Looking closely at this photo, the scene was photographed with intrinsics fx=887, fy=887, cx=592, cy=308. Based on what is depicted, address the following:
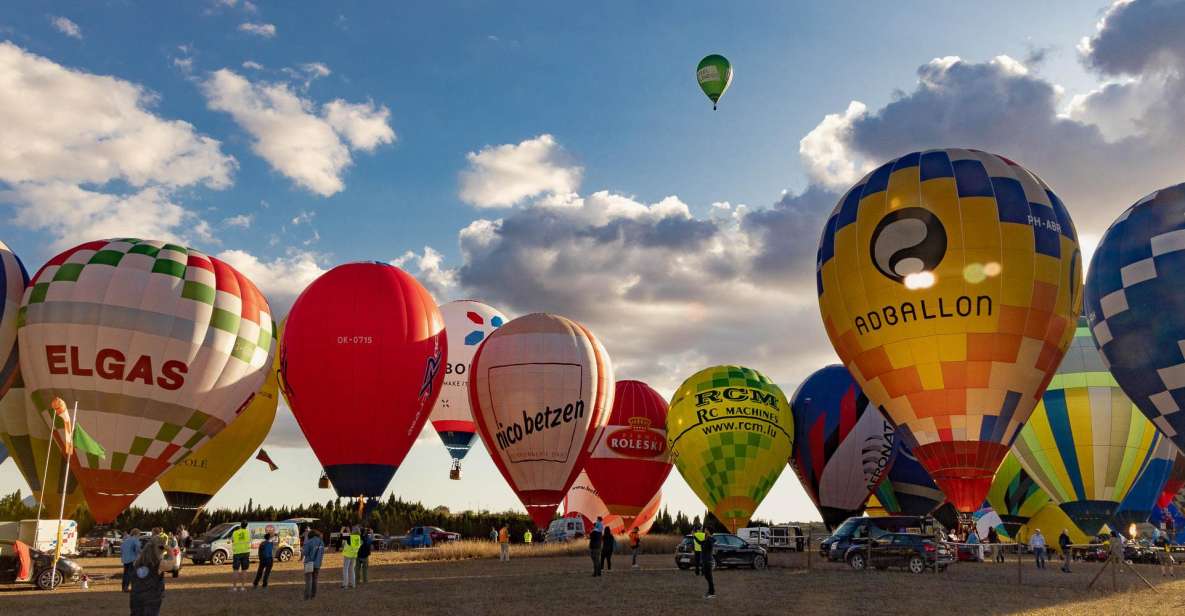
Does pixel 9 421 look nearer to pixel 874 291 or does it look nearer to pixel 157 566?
pixel 157 566

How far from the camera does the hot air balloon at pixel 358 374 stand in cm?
3066

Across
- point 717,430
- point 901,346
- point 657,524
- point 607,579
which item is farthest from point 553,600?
point 657,524

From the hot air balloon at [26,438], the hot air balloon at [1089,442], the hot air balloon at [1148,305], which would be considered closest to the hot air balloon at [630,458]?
the hot air balloon at [1089,442]

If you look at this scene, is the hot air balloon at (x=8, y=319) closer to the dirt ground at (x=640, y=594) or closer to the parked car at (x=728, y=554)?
the dirt ground at (x=640, y=594)

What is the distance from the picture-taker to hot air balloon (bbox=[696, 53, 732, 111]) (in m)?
→ 43.8

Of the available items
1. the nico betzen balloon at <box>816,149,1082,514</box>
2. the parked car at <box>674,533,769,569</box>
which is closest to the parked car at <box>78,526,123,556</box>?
the parked car at <box>674,533,769,569</box>

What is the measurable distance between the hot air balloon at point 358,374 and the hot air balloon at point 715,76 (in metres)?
20.0

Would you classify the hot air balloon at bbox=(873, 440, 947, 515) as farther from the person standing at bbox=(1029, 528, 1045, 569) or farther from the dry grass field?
the dry grass field

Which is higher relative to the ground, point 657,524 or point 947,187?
point 947,187

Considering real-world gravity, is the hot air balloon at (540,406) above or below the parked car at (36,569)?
above

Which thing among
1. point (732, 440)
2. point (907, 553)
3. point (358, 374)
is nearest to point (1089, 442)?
point (907, 553)

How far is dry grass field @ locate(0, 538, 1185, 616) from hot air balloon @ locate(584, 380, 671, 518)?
17412mm

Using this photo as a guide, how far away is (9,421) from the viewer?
31.3 meters

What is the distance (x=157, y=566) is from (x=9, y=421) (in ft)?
77.4
